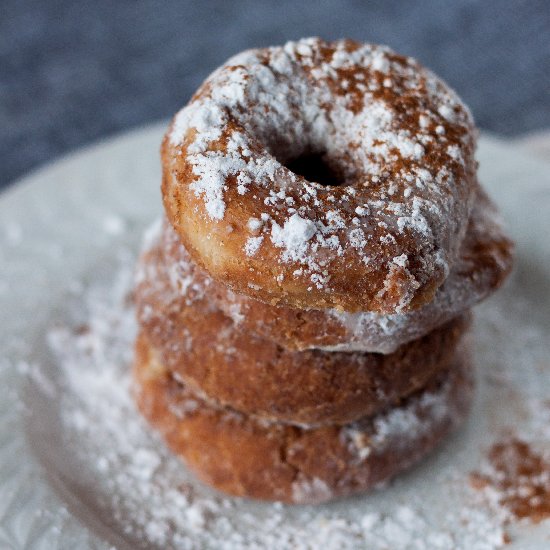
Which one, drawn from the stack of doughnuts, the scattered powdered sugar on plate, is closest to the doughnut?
the stack of doughnuts

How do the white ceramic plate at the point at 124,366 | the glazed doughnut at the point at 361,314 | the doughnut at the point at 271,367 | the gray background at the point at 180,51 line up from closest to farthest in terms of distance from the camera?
the glazed doughnut at the point at 361,314, the doughnut at the point at 271,367, the white ceramic plate at the point at 124,366, the gray background at the point at 180,51

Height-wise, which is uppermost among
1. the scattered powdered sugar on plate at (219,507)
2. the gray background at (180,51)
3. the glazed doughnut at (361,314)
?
the gray background at (180,51)

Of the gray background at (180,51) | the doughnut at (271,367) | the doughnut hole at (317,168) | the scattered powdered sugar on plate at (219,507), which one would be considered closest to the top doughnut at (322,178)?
the doughnut hole at (317,168)

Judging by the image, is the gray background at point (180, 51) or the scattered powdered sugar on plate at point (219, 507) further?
the gray background at point (180, 51)

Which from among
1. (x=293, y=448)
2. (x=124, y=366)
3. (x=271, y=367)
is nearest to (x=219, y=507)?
(x=293, y=448)

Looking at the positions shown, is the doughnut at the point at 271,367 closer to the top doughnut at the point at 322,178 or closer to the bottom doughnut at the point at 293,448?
the bottom doughnut at the point at 293,448

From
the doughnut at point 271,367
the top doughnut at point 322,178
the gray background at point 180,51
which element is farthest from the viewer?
the gray background at point 180,51

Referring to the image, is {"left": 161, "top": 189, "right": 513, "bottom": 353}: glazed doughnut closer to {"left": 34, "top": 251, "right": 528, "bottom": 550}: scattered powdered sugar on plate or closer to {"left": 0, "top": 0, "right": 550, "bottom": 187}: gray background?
{"left": 34, "top": 251, "right": 528, "bottom": 550}: scattered powdered sugar on plate
